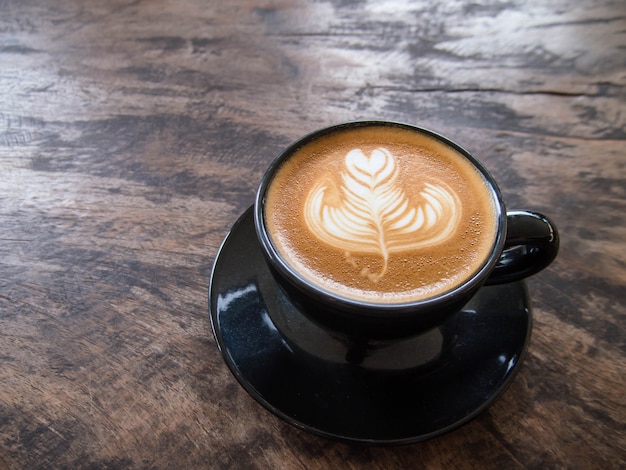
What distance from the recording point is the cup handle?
742 mm

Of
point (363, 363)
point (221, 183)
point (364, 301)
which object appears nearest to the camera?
point (364, 301)

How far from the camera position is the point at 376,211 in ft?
2.59

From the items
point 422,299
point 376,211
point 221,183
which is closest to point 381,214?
point 376,211

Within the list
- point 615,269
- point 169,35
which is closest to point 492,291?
point 615,269

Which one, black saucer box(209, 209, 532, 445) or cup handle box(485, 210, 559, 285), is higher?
cup handle box(485, 210, 559, 285)

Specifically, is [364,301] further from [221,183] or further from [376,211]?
[221,183]

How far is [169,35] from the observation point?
1290mm

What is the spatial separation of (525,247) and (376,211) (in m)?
0.20

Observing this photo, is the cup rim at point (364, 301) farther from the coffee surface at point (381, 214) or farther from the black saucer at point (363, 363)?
the black saucer at point (363, 363)

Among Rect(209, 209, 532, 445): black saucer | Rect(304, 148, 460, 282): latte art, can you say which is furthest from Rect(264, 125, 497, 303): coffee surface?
Rect(209, 209, 532, 445): black saucer

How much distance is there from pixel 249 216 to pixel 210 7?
2.17ft

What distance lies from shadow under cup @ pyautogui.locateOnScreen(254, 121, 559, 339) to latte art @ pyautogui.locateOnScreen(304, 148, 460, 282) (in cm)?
6

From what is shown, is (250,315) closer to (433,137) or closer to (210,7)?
(433,137)

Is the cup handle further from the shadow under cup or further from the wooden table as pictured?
the wooden table
